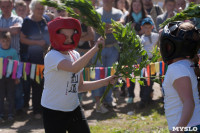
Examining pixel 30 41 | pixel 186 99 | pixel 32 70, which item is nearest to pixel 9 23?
pixel 30 41

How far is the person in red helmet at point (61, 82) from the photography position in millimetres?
3393

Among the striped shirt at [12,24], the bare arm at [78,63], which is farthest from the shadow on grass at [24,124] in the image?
the bare arm at [78,63]

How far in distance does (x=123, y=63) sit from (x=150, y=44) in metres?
3.21

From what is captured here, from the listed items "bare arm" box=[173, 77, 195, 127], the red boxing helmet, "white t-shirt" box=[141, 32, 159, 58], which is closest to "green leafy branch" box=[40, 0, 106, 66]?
the red boxing helmet

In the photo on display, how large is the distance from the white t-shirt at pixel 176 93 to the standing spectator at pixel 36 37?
4.11 m

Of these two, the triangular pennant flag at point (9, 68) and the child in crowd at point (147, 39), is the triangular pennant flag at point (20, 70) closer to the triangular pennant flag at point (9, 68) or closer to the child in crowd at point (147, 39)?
the triangular pennant flag at point (9, 68)

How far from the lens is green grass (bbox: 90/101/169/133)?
220 inches

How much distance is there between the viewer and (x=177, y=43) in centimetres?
268

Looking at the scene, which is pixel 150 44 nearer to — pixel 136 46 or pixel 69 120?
pixel 136 46

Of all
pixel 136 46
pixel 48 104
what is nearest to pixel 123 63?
pixel 136 46

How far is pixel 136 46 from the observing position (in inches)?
143

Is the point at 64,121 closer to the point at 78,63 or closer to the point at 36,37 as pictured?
the point at 78,63

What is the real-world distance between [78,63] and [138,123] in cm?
315

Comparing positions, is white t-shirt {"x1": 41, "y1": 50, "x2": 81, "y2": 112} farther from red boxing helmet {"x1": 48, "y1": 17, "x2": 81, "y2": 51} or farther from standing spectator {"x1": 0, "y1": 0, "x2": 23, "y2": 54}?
standing spectator {"x1": 0, "y1": 0, "x2": 23, "y2": 54}
